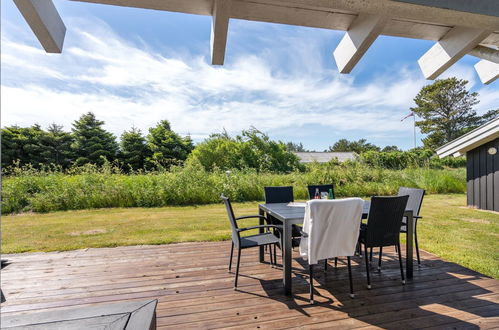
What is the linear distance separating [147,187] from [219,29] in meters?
7.42

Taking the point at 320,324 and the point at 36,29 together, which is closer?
the point at 36,29

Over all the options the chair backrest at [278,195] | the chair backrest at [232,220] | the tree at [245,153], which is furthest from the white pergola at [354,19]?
the tree at [245,153]

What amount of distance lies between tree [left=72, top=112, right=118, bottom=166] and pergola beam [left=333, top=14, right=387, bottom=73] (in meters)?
24.2

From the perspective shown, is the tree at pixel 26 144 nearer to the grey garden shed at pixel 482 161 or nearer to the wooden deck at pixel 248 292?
the wooden deck at pixel 248 292

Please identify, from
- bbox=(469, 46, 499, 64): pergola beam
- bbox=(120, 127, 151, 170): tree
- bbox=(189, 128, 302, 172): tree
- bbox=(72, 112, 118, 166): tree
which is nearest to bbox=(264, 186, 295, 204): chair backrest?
bbox=(469, 46, 499, 64): pergola beam

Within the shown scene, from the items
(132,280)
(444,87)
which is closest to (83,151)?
(132,280)

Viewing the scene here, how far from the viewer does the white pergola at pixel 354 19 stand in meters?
0.98

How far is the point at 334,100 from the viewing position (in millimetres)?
17922

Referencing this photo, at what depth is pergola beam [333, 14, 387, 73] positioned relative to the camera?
1.09 metres

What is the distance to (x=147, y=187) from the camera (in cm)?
779

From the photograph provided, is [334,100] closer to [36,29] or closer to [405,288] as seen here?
[405,288]

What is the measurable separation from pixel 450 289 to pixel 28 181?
31.3ft

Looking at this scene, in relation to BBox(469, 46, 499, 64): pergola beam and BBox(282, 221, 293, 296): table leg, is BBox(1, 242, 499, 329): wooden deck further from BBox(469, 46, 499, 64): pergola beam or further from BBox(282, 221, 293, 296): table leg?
BBox(469, 46, 499, 64): pergola beam

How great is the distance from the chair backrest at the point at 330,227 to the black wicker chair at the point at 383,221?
0.22 meters
